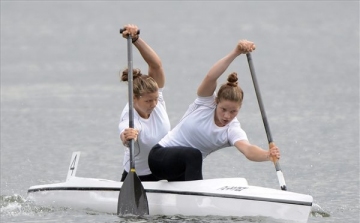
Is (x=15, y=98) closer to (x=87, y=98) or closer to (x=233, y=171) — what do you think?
(x=87, y=98)

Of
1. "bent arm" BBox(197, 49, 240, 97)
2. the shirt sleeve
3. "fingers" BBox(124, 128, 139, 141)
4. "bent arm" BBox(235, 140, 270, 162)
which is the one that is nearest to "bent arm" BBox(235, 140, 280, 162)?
"bent arm" BBox(235, 140, 270, 162)

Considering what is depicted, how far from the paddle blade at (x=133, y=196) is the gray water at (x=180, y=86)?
0.13 meters

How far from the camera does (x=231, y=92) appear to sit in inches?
358

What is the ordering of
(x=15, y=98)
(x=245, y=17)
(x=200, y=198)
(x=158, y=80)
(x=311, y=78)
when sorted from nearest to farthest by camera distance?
(x=200, y=198)
(x=158, y=80)
(x=15, y=98)
(x=311, y=78)
(x=245, y=17)

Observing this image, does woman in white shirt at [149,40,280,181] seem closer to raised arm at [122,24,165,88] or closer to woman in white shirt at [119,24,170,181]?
woman in white shirt at [119,24,170,181]

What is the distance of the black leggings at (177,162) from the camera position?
9.18m

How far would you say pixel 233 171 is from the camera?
41.7 feet

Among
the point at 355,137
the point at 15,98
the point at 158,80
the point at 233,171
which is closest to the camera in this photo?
the point at 158,80

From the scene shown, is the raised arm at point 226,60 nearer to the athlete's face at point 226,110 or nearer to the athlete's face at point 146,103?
the athlete's face at point 226,110

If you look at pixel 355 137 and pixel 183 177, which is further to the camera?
pixel 355 137

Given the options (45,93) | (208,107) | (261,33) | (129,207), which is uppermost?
(261,33)

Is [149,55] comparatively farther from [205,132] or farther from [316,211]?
[316,211]

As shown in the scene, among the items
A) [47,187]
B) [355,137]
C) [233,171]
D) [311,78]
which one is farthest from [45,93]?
[47,187]

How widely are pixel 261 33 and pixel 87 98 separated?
7993 mm
